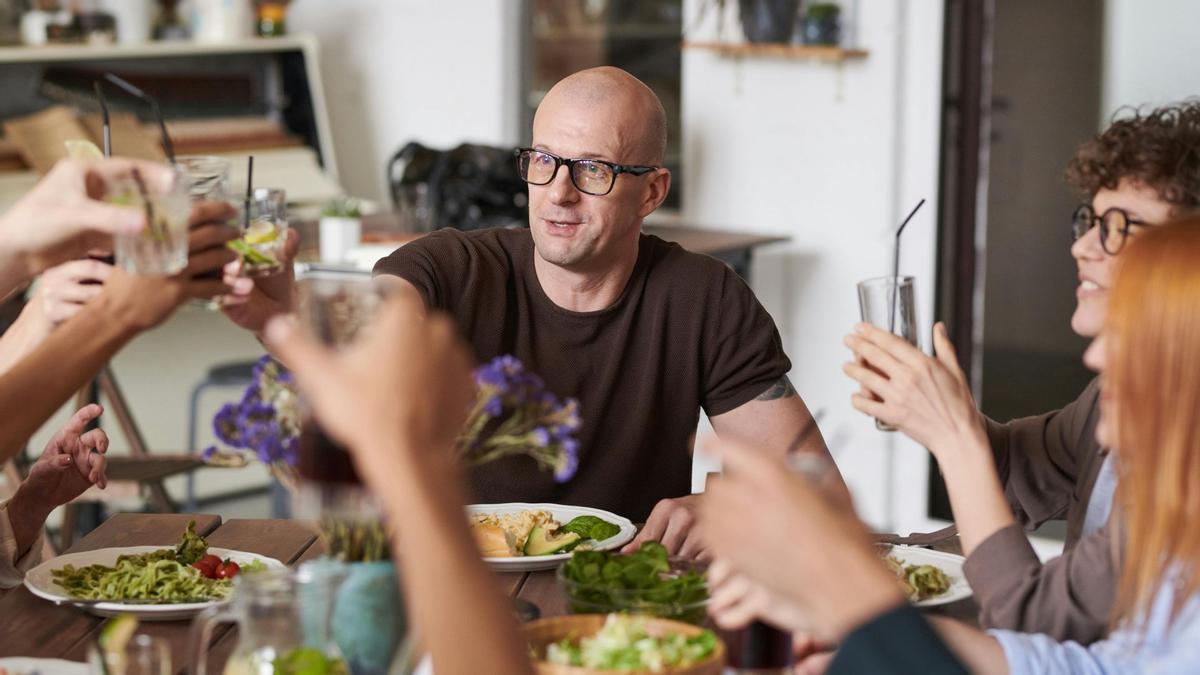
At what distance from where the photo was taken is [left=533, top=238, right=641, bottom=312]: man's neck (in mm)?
2537

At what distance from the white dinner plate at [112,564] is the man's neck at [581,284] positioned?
73 cm

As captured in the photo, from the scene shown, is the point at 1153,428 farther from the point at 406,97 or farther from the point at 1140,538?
the point at 406,97

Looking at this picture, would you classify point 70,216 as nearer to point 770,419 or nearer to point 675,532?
point 675,532

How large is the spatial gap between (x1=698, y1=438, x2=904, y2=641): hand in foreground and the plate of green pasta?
0.78 meters

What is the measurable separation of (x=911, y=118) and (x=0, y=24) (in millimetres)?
2708

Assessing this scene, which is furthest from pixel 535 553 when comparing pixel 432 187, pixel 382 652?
pixel 432 187

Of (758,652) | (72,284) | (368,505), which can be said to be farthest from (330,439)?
(72,284)

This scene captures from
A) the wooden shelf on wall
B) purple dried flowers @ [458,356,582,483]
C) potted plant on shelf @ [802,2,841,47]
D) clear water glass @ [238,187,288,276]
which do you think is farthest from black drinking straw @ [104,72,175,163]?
potted plant on shelf @ [802,2,841,47]

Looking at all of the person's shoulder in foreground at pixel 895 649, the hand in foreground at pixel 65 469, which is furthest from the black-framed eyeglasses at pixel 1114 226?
the hand in foreground at pixel 65 469

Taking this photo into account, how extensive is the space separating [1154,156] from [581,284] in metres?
1.00

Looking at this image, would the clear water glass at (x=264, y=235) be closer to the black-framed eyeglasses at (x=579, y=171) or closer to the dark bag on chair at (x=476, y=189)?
the black-framed eyeglasses at (x=579, y=171)

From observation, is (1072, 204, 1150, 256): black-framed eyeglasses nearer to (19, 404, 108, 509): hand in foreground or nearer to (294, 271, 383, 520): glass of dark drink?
(294, 271, 383, 520): glass of dark drink

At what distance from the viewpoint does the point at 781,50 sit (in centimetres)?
445

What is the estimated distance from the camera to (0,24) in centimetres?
466
